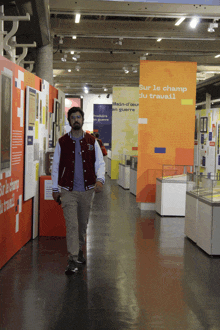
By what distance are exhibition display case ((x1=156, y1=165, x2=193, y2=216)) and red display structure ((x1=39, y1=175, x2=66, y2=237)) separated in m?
2.70

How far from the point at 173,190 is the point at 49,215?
294cm

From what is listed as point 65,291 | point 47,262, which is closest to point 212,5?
point 47,262

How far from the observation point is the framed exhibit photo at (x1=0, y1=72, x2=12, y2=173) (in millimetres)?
4434

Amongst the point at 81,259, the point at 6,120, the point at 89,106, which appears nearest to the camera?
the point at 6,120

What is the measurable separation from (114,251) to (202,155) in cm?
1091

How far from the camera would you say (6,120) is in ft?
15.1

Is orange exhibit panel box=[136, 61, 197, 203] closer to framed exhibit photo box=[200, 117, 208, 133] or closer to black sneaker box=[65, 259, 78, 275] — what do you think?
black sneaker box=[65, 259, 78, 275]

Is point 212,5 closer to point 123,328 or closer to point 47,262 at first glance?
Answer: point 47,262

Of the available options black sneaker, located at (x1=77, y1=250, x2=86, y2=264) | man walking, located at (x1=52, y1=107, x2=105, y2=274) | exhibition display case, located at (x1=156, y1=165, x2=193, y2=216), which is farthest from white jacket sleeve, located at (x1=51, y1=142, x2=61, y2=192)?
exhibition display case, located at (x1=156, y1=165, x2=193, y2=216)

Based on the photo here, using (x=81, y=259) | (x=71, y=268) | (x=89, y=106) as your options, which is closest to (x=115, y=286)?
(x=71, y=268)

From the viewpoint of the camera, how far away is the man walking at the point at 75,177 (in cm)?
451

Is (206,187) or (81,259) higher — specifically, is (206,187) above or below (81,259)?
above

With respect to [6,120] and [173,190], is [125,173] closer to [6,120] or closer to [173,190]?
[173,190]

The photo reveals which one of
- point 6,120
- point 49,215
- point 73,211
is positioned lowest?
point 49,215
